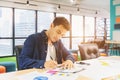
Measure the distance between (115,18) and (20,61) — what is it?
20.6 feet

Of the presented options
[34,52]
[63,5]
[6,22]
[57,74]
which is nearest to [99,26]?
[63,5]

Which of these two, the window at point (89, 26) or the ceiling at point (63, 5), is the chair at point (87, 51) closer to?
the ceiling at point (63, 5)

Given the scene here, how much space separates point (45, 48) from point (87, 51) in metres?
1.03

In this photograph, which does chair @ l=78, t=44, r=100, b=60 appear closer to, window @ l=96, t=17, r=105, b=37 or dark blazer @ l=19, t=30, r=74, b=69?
dark blazer @ l=19, t=30, r=74, b=69

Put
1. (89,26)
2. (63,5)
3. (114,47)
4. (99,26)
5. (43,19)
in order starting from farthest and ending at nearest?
(99,26)
(89,26)
(63,5)
(43,19)
(114,47)

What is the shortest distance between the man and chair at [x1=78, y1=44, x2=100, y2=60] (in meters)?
0.58

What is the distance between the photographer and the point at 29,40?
6.28ft

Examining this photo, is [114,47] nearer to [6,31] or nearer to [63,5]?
[63,5]

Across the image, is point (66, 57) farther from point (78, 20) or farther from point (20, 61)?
point (78, 20)

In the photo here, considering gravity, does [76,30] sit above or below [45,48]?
above

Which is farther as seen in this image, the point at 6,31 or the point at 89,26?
the point at 89,26

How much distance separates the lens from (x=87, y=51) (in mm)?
2803

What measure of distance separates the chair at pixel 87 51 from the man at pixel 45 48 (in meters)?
→ 0.58

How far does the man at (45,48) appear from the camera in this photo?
1.79m
